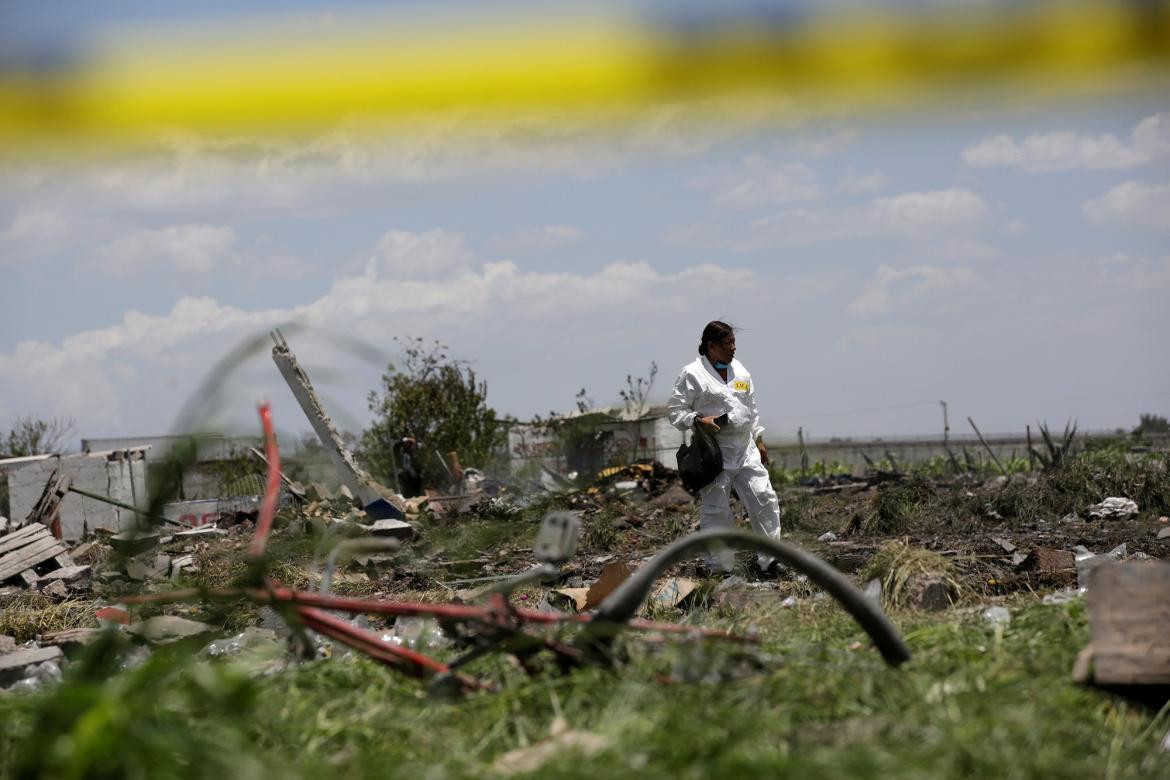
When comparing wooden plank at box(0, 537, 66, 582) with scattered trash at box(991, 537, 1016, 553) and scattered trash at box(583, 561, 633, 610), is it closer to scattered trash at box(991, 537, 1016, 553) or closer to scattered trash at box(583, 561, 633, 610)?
scattered trash at box(583, 561, 633, 610)

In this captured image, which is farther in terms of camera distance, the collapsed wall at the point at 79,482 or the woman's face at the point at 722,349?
the collapsed wall at the point at 79,482

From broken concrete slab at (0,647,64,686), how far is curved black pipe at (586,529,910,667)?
334cm

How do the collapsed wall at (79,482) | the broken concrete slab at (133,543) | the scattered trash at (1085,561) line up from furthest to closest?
the collapsed wall at (79,482) → the scattered trash at (1085,561) → the broken concrete slab at (133,543)

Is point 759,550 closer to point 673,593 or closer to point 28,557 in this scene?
point 673,593

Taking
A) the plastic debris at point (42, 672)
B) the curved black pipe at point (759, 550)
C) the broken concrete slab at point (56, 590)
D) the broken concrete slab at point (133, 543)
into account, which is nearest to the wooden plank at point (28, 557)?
the broken concrete slab at point (56, 590)

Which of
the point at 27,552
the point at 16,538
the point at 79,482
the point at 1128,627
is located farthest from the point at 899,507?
the point at 79,482

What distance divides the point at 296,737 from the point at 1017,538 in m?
8.68

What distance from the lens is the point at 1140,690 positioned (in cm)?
278

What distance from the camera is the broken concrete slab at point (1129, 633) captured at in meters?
2.78

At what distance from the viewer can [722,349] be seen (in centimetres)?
852

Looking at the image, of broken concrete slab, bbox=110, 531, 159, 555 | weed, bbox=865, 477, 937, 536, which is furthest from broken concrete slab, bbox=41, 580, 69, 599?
broken concrete slab, bbox=110, 531, 159, 555

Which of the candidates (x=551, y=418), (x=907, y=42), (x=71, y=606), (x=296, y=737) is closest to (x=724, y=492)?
(x=71, y=606)

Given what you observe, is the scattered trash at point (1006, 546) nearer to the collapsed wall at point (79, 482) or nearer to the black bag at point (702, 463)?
the black bag at point (702, 463)

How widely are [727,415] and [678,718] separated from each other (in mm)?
6123
